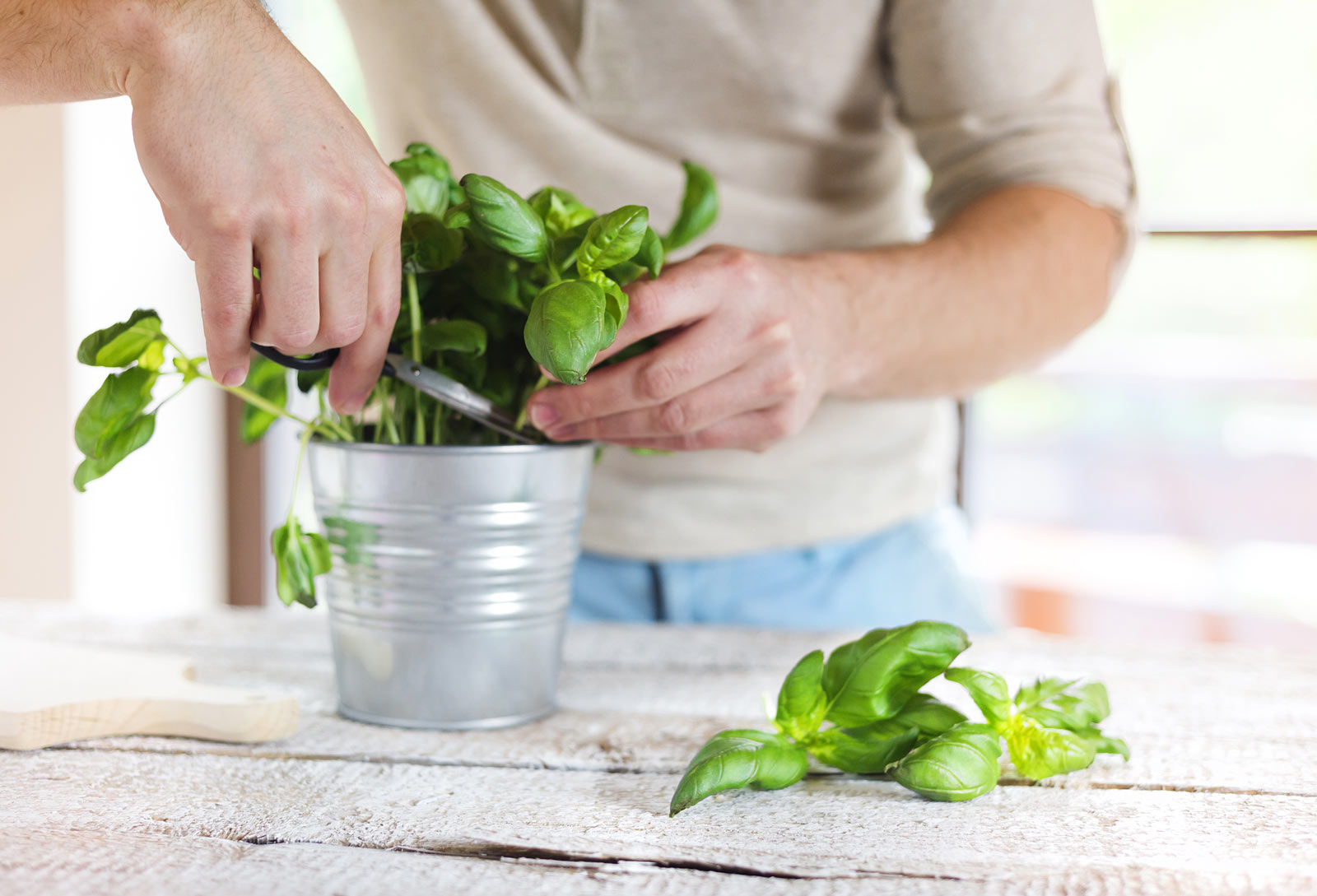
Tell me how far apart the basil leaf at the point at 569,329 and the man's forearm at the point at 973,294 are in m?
0.28

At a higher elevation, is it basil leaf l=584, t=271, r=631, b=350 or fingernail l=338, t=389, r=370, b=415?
basil leaf l=584, t=271, r=631, b=350

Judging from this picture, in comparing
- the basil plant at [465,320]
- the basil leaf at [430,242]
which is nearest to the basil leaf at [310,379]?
the basil plant at [465,320]

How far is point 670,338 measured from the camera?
2.10 feet

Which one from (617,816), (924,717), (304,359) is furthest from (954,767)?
(304,359)

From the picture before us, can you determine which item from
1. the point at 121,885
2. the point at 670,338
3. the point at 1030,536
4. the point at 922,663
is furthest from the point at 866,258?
the point at 1030,536

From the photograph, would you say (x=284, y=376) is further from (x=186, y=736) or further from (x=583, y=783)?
(x=583, y=783)

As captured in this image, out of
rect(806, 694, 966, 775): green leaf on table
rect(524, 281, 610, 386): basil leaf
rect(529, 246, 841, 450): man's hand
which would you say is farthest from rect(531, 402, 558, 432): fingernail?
rect(806, 694, 966, 775): green leaf on table

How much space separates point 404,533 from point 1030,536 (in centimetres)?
320

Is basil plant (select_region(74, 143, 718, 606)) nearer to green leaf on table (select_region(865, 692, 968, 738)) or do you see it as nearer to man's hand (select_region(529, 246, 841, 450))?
man's hand (select_region(529, 246, 841, 450))

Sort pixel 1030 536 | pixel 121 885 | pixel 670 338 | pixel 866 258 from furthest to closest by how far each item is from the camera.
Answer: pixel 1030 536, pixel 866 258, pixel 670 338, pixel 121 885

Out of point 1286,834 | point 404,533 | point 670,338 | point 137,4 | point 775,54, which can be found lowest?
point 1286,834

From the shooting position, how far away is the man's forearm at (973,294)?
30.7 inches

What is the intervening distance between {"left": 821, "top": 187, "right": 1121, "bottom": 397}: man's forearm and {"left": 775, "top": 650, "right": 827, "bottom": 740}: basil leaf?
270 millimetres

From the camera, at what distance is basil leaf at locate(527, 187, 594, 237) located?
61 cm
